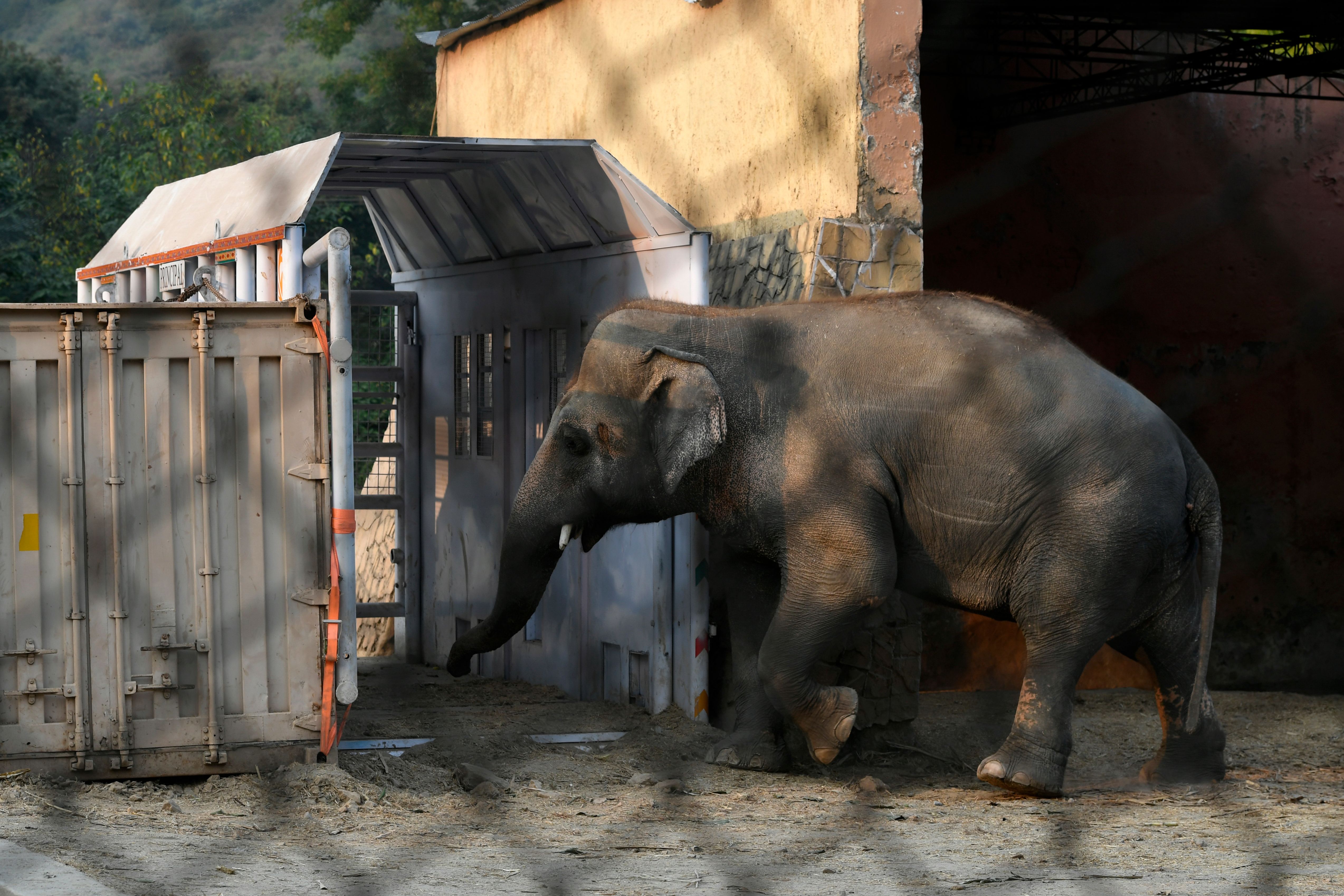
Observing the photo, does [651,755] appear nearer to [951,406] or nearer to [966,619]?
[951,406]

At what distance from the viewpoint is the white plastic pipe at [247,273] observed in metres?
4.76

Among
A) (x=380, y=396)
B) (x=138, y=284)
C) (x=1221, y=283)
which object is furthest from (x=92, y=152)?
(x=1221, y=283)

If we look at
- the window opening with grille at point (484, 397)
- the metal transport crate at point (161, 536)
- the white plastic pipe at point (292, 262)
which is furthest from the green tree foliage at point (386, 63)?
the window opening with grille at point (484, 397)

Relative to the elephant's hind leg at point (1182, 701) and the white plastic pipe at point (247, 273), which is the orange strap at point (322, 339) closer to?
the white plastic pipe at point (247, 273)

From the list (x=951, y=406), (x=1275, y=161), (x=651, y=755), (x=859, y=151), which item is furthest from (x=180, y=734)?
(x=1275, y=161)

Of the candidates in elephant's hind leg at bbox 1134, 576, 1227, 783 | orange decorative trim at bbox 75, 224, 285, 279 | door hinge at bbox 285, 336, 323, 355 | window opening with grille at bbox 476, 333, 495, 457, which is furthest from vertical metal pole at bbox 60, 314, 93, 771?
elephant's hind leg at bbox 1134, 576, 1227, 783

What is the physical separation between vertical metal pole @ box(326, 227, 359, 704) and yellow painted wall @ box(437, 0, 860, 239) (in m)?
1.64

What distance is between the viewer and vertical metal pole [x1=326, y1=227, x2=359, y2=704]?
4043mm

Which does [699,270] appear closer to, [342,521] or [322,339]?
[322,339]

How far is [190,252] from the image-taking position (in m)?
5.34

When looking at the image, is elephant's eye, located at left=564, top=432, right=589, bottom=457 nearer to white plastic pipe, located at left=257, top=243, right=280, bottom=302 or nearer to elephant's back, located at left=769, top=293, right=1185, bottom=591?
elephant's back, located at left=769, top=293, right=1185, bottom=591

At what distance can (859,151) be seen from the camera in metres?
4.72

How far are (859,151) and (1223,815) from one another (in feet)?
7.33

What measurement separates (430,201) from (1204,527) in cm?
376
